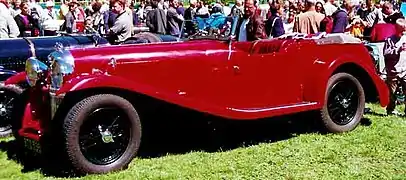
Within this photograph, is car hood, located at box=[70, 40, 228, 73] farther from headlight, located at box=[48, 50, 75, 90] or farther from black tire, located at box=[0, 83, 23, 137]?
black tire, located at box=[0, 83, 23, 137]

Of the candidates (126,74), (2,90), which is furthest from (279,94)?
(2,90)

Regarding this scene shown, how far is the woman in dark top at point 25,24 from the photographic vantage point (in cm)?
1040

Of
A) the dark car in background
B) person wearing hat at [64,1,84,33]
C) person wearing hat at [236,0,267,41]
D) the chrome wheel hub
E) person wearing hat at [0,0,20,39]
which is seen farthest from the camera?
person wearing hat at [64,1,84,33]

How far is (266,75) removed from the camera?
5.80 metres

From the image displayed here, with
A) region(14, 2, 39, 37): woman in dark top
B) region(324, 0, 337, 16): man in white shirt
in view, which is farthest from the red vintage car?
region(14, 2, 39, 37): woman in dark top

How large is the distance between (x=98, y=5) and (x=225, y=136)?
941cm

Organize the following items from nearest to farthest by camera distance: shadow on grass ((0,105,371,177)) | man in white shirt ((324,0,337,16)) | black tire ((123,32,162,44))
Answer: shadow on grass ((0,105,371,177)) < black tire ((123,32,162,44)) < man in white shirt ((324,0,337,16))

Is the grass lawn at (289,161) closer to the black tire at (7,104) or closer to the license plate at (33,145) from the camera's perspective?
the license plate at (33,145)

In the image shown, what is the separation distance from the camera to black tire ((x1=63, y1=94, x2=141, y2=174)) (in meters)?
4.66

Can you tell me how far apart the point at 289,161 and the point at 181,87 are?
126cm

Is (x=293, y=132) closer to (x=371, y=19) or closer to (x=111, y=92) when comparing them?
(x=111, y=92)

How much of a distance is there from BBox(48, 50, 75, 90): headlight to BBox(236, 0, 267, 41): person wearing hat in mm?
2489

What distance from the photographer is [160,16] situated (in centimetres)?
1176

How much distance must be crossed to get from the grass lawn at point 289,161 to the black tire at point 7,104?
0.70 metres
